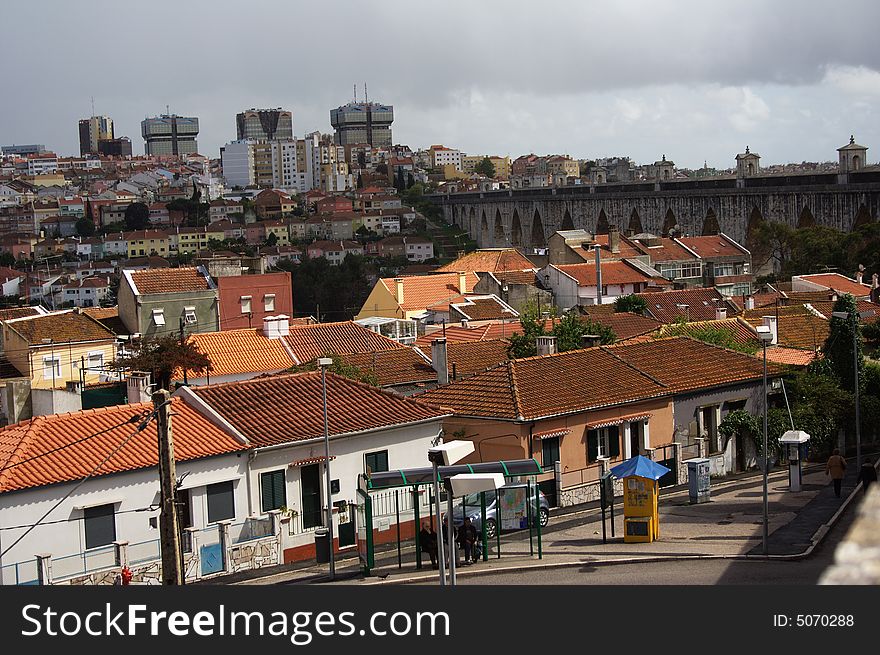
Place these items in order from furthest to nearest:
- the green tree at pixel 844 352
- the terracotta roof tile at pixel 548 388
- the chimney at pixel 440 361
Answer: the chimney at pixel 440 361 < the green tree at pixel 844 352 < the terracotta roof tile at pixel 548 388

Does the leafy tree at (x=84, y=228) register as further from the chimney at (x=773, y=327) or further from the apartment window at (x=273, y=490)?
the apartment window at (x=273, y=490)

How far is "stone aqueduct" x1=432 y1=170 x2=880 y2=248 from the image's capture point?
212 feet

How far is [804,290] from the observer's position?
4616cm

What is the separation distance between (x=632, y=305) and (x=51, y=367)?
18.0m

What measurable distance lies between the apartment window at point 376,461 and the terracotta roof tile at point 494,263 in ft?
135

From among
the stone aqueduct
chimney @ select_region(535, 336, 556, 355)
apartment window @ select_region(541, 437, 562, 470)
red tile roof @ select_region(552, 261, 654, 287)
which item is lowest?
apartment window @ select_region(541, 437, 562, 470)

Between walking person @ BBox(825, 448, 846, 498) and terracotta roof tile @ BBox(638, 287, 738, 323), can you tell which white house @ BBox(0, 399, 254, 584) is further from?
terracotta roof tile @ BBox(638, 287, 738, 323)

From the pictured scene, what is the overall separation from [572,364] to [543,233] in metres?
91.3

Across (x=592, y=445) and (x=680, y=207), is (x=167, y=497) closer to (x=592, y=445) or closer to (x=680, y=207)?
(x=592, y=445)

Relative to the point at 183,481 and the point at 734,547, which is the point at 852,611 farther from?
the point at 183,481

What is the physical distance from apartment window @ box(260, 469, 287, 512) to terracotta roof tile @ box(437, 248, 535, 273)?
1674 inches

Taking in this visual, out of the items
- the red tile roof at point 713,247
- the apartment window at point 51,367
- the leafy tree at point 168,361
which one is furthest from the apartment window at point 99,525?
the red tile roof at point 713,247

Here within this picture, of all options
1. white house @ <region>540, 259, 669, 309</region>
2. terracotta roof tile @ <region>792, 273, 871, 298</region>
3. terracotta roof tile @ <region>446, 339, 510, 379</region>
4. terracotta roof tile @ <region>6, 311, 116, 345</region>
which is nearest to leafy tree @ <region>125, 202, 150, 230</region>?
white house @ <region>540, 259, 669, 309</region>

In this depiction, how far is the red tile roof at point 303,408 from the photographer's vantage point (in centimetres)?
1892
